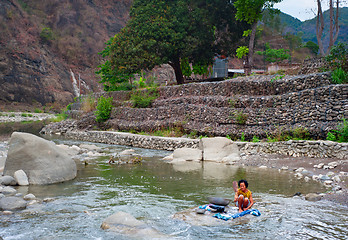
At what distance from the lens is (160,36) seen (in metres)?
26.9

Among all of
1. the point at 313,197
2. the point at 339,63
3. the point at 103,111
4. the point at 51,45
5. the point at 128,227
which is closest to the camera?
the point at 128,227

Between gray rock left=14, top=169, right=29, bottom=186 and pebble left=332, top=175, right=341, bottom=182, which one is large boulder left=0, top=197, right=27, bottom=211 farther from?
pebble left=332, top=175, right=341, bottom=182

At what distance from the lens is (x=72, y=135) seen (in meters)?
25.6

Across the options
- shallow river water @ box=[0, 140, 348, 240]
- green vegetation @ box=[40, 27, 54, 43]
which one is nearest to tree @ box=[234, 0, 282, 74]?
shallow river water @ box=[0, 140, 348, 240]

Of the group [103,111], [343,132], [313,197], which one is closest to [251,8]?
[103,111]

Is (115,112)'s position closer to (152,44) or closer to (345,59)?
(152,44)

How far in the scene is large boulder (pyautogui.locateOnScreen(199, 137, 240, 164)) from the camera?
1460 centimetres

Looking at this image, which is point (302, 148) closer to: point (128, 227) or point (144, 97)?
point (128, 227)

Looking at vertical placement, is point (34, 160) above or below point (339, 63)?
below

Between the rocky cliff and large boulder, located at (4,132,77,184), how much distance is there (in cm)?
4859

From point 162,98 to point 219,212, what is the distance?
17.6m

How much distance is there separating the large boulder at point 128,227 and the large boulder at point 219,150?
863 centimetres

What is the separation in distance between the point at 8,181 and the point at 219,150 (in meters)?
8.73

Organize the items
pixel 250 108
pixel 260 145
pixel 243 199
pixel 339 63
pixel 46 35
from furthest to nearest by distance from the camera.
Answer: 1. pixel 46 35
2. pixel 250 108
3. pixel 339 63
4. pixel 260 145
5. pixel 243 199
